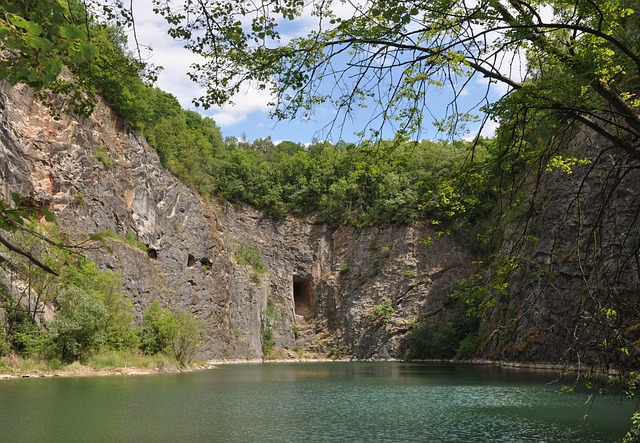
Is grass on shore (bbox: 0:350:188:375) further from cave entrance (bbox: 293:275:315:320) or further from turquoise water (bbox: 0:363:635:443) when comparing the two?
cave entrance (bbox: 293:275:315:320)

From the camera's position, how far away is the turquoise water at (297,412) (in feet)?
50.1

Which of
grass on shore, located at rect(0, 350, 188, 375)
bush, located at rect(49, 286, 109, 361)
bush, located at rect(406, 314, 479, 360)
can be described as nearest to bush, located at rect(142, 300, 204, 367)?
grass on shore, located at rect(0, 350, 188, 375)

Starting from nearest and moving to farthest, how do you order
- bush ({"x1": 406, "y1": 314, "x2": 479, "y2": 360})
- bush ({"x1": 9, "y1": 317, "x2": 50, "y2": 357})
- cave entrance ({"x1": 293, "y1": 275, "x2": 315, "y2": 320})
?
bush ({"x1": 9, "y1": 317, "x2": 50, "y2": 357}) < bush ({"x1": 406, "y1": 314, "x2": 479, "y2": 360}) < cave entrance ({"x1": 293, "y1": 275, "x2": 315, "y2": 320})

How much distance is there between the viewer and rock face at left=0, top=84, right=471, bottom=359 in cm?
4009

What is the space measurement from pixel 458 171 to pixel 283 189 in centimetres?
6469

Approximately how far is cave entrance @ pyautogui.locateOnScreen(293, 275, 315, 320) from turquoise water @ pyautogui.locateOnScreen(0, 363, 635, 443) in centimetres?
3826

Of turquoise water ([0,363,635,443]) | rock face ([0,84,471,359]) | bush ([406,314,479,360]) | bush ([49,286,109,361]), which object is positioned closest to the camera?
turquoise water ([0,363,635,443])

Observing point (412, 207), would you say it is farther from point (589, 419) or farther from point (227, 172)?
point (589, 419)

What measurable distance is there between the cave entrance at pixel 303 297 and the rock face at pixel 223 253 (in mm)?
138

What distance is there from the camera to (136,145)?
4931 cm

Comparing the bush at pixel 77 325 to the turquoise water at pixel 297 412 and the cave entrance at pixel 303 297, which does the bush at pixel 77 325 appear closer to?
the turquoise water at pixel 297 412

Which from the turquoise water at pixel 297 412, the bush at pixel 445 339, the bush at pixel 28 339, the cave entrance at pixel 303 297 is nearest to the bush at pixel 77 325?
the bush at pixel 28 339

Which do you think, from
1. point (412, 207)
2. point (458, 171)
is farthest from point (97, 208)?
point (458, 171)

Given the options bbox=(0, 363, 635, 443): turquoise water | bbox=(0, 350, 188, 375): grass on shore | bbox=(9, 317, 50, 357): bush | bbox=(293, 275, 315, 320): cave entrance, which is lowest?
bbox=(0, 363, 635, 443): turquoise water
